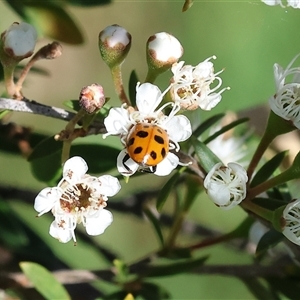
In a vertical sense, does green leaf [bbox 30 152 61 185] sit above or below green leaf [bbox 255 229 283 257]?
below

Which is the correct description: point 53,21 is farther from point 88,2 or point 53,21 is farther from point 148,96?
point 148,96

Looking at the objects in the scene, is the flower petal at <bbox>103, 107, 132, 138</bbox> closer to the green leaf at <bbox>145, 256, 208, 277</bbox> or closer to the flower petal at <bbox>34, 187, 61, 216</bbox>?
the flower petal at <bbox>34, 187, 61, 216</bbox>

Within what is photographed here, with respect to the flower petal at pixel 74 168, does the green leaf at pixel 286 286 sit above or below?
below

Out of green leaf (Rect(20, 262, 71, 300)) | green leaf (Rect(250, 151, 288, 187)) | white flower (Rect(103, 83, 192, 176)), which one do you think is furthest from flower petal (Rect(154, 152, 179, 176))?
green leaf (Rect(20, 262, 71, 300))

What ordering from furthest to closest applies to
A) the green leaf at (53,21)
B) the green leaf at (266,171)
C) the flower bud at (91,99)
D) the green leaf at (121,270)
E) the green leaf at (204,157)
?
1. the green leaf at (53,21)
2. the green leaf at (121,270)
3. the green leaf at (266,171)
4. the green leaf at (204,157)
5. the flower bud at (91,99)

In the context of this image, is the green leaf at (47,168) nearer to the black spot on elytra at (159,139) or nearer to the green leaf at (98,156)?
the green leaf at (98,156)

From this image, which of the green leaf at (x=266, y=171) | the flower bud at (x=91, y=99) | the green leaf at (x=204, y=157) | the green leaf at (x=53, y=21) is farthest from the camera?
the green leaf at (x=53, y=21)

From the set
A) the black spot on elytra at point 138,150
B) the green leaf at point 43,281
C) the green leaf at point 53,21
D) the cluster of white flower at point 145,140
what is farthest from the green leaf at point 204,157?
the green leaf at point 53,21
